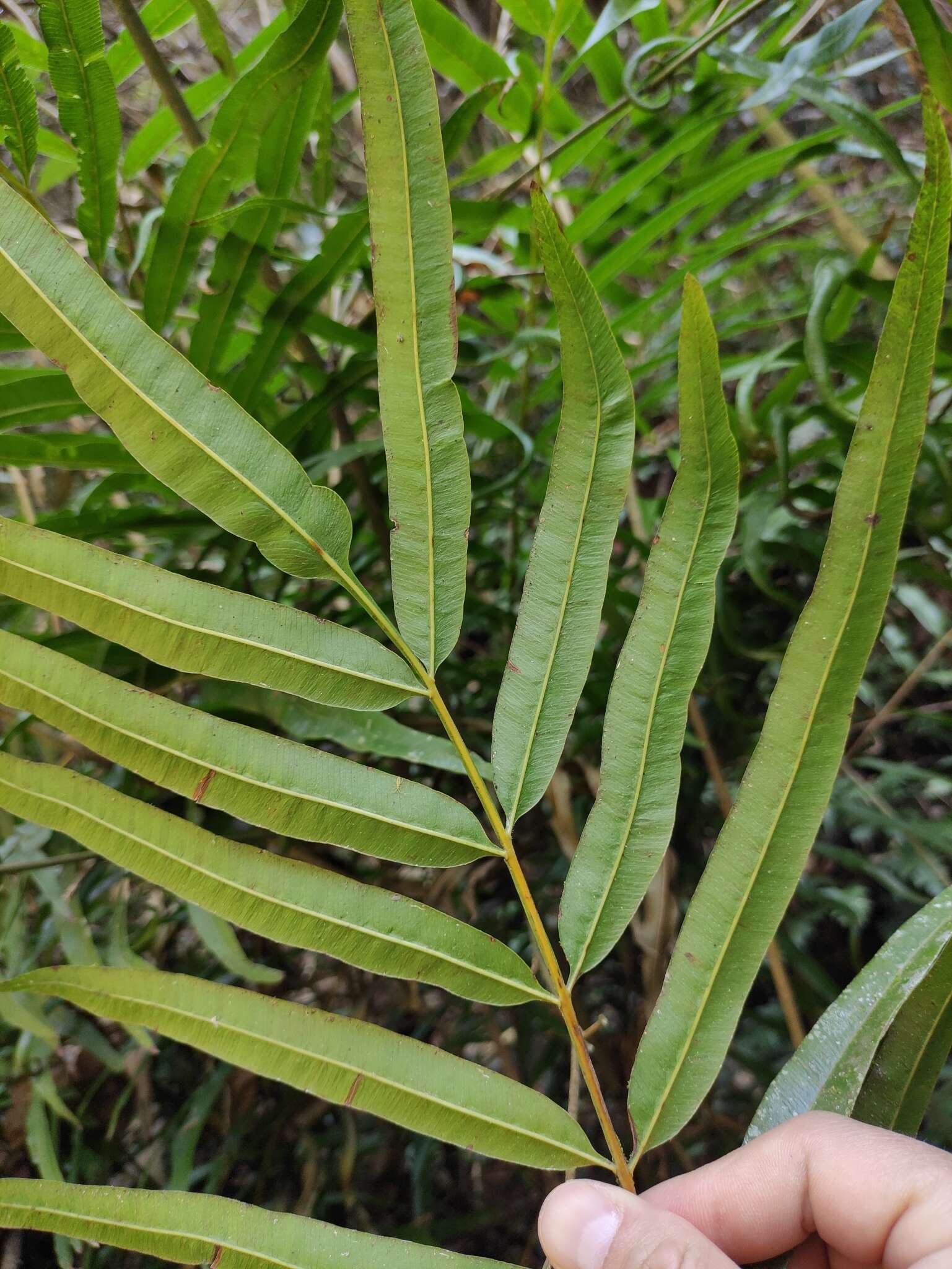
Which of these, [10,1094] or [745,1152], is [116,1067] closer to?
[10,1094]

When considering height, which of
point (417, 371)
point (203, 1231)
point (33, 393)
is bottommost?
point (203, 1231)

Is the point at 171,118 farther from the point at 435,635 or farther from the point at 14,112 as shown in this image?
the point at 435,635

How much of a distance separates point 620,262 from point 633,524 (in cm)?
28

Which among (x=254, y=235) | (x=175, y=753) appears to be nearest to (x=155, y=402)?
(x=175, y=753)

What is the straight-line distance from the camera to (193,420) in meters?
0.31

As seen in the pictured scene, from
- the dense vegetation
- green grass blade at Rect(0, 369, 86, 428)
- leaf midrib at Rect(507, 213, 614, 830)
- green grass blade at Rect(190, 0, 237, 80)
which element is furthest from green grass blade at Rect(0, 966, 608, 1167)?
green grass blade at Rect(190, 0, 237, 80)

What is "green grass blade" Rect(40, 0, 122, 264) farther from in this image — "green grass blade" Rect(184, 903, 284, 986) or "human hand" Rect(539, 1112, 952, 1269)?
"human hand" Rect(539, 1112, 952, 1269)

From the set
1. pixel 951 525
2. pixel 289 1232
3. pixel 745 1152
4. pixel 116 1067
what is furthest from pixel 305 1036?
pixel 951 525

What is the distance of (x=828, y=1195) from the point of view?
37cm

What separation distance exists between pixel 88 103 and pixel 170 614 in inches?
11.4

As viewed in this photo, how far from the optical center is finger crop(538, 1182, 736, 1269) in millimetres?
324

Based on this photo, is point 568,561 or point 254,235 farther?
point 254,235

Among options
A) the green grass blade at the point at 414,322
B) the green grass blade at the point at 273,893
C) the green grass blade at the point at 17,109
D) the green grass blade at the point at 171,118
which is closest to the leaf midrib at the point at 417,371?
the green grass blade at the point at 414,322

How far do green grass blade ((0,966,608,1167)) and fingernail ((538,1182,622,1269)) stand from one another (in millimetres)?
22
